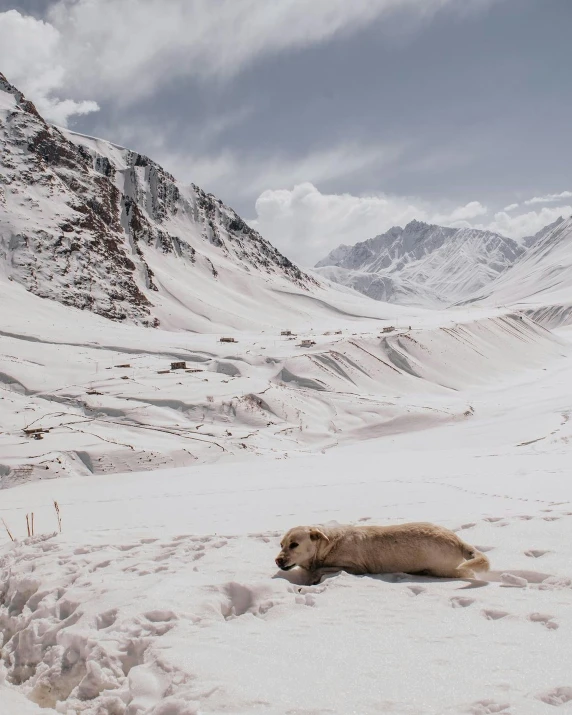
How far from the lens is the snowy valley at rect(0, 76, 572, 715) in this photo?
266cm

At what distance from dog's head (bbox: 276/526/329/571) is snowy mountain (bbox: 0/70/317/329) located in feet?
163

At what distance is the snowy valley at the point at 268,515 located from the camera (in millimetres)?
2658

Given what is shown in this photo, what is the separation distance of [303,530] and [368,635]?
4.86ft

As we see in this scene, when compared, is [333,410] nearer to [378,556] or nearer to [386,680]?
[378,556]

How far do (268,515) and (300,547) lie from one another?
8.42 feet

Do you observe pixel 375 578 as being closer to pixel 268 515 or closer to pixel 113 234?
pixel 268 515

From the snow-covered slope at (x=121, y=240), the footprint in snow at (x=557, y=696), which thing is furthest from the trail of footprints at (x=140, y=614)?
the snow-covered slope at (x=121, y=240)

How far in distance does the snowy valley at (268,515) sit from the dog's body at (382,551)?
0.16 metres

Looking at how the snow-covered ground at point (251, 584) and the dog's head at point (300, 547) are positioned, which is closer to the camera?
the snow-covered ground at point (251, 584)


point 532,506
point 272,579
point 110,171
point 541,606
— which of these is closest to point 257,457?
point 532,506

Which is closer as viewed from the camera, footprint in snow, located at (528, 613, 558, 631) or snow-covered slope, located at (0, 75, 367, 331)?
footprint in snow, located at (528, 613, 558, 631)

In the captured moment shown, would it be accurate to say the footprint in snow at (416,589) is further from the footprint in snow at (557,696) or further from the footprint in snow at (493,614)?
the footprint in snow at (557,696)

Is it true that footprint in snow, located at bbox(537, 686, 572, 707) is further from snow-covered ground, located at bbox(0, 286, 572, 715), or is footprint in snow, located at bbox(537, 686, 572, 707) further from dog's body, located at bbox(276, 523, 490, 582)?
dog's body, located at bbox(276, 523, 490, 582)

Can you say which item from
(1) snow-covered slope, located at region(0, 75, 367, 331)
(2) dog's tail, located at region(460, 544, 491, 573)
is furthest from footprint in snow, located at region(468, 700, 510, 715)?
(1) snow-covered slope, located at region(0, 75, 367, 331)
